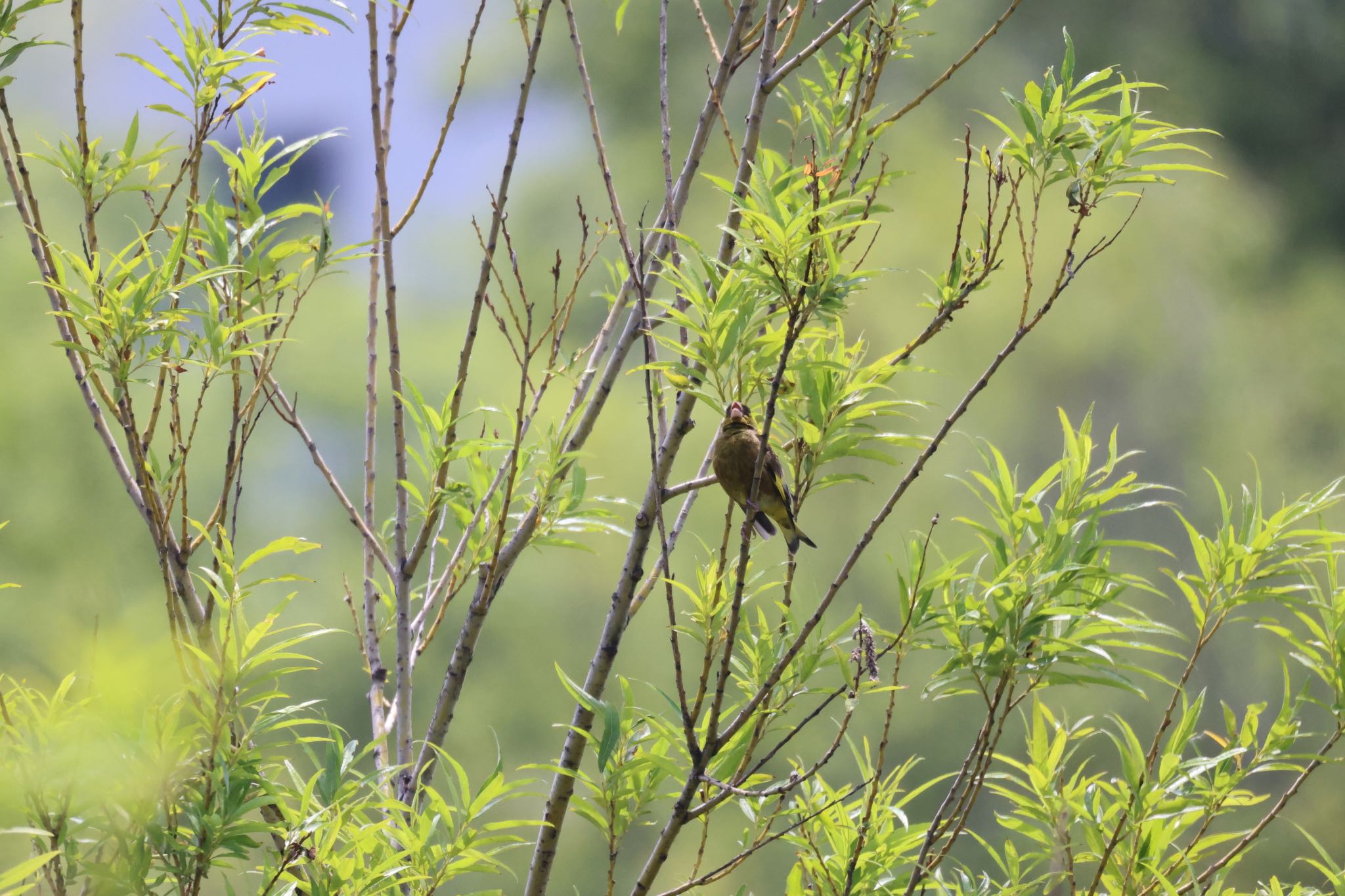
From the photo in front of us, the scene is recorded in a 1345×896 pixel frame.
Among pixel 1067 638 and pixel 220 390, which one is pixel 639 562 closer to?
pixel 1067 638

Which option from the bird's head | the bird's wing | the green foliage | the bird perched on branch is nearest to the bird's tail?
the bird perched on branch

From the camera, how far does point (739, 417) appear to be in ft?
4.54

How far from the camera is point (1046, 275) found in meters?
5.57

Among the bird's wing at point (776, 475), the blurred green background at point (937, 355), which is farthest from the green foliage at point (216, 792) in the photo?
the blurred green background at point (937, 355)

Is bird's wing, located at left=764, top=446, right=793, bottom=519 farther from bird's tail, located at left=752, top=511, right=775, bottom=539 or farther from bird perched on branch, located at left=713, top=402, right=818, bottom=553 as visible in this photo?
bird's tail, located at left=752, top=511, right=775, bottom=539

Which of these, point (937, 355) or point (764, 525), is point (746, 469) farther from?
point (937, 355)

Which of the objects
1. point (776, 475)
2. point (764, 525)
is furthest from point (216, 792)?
point (764, 525)

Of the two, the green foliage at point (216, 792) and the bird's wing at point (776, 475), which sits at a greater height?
the bird's wing at point (776, 475)

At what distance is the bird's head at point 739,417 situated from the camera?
1244 millimetres

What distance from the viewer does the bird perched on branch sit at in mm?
1253

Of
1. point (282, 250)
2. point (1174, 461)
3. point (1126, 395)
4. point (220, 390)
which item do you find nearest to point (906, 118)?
point (1126, 395)

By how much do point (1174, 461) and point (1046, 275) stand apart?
1141 mm

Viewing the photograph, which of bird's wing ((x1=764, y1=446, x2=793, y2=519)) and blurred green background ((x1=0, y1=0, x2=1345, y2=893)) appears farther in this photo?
blurred green background ((x1=0, y1=0, x2=1345, y2=893))

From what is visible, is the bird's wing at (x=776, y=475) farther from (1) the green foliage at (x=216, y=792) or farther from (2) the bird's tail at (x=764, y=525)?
(1) the green foliage at (x=216, y=792)
